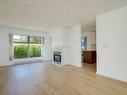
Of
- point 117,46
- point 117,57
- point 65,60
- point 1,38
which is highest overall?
point 1,38

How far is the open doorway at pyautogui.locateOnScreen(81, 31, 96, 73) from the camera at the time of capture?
22.1 feet

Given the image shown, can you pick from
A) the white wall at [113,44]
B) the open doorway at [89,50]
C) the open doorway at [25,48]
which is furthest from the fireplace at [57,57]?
the white wall at [113,44]

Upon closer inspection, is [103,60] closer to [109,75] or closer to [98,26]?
[109,75]

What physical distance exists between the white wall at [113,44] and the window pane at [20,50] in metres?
5.53

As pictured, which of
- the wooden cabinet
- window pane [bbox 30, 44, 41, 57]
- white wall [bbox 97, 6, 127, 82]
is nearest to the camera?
white wall [bbox 97, 6, 127, 82]

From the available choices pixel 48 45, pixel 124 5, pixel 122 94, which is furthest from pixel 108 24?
pixel 48 45

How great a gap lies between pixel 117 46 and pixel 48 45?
595 cm

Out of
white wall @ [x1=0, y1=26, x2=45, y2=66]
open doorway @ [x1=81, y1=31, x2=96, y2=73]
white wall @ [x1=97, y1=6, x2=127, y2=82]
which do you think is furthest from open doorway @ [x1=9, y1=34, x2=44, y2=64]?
white wall @ [x1=97, y1=6, x2=127, y2=82]

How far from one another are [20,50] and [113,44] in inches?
245

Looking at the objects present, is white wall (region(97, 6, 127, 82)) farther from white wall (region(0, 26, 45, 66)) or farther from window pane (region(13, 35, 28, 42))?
white wall (region(0, 26, 45, 66))

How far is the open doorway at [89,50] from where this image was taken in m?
6.74

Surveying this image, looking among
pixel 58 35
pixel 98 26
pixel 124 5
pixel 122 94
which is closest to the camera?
pixel 122 94

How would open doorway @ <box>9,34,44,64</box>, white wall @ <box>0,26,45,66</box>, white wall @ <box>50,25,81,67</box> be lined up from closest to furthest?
white wall @ <box>50,25,81,67</box>
white wall @ <box>0,26,45,66</box>
open doorway @ <box>9,34,44,64</box>

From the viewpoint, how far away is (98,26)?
407cm
